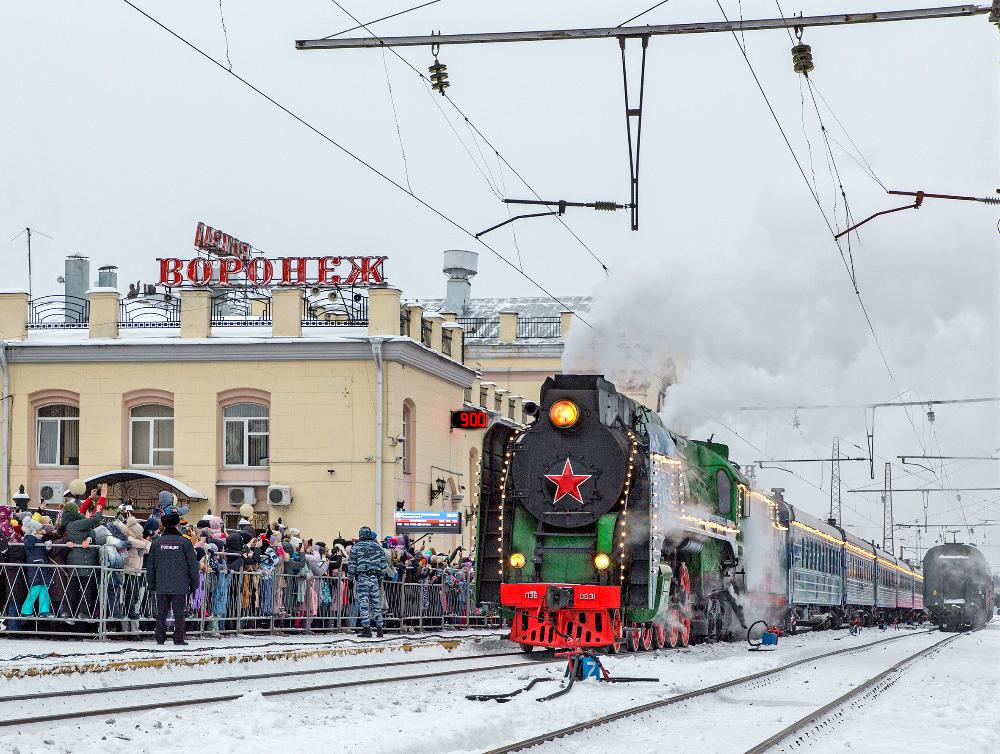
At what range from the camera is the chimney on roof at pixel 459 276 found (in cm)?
5350

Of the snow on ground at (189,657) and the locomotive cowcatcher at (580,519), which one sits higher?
the locomotive cowcatcher at (580,519)

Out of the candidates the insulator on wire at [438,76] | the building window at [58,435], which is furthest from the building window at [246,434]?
the insulator on wire at [438,76]

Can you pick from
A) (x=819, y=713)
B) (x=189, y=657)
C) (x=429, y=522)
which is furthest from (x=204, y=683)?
(x=429, y=522)

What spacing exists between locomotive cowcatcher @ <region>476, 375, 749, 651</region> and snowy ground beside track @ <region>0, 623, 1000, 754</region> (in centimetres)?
76

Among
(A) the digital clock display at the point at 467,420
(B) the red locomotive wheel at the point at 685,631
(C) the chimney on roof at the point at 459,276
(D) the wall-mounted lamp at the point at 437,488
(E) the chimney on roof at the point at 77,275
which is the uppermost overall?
(C) the chimney on roof at the point at 459,276

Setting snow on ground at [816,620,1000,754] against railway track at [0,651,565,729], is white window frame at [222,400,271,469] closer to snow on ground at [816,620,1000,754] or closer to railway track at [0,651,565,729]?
railway track at [0,651,565,729]

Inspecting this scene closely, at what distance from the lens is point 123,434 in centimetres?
3547

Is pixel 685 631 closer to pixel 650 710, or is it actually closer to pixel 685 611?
pixel 685 611

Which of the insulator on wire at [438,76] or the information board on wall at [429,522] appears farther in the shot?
the information board on wall at [429,522]

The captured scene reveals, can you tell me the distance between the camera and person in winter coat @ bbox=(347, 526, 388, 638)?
2214 centimetres

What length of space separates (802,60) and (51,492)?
81.8 ft

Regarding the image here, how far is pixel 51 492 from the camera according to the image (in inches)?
1357

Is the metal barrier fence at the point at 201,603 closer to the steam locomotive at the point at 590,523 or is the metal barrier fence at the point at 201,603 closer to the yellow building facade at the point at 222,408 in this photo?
the steam locomotive at the point at 590,523

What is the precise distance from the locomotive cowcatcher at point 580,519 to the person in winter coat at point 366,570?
339cm
